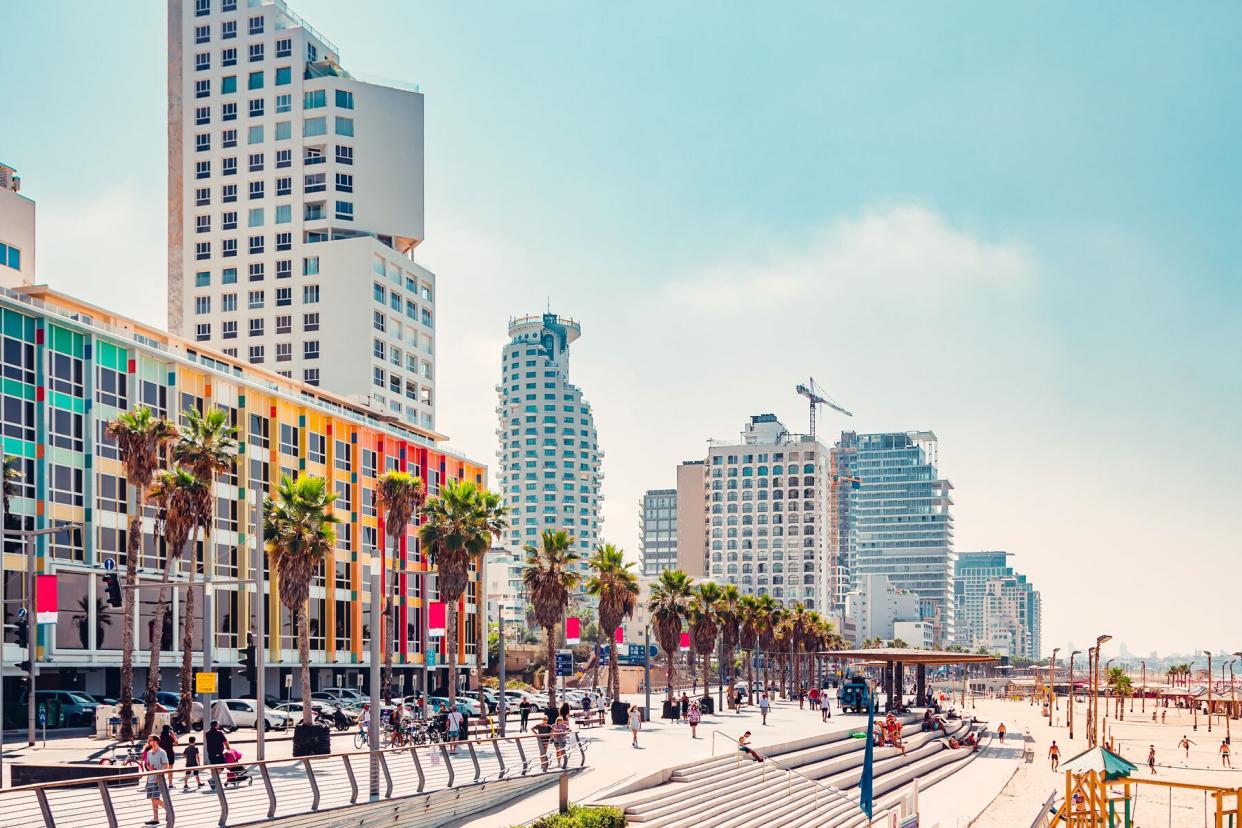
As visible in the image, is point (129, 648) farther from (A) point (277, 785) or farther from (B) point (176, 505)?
(A) point (277, 785)

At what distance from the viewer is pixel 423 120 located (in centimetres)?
10762

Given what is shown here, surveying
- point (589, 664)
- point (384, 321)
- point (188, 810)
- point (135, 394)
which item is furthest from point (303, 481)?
point (589, 664)

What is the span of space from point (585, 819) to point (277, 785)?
7420 millimetres

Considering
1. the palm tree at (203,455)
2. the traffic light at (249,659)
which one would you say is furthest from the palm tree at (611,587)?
the palm tree at (203,455)

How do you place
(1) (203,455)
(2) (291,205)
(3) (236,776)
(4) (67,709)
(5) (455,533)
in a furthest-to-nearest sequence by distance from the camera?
(2) (291,205), (5) (455,533), (4) (67,709), (1) (203,455), (3) (236,776)

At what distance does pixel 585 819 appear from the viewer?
93.0 ft

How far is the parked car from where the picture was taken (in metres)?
55.2

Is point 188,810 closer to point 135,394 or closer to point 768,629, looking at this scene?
point 135,394

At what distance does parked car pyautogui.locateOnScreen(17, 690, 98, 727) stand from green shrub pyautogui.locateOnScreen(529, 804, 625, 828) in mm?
34674

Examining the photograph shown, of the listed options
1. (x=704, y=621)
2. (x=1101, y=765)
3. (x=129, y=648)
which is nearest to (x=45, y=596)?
(x=129, y=648)

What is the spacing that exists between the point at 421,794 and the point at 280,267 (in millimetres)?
82765

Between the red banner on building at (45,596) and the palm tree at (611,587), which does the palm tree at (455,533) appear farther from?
the red banner on building at (45,596)

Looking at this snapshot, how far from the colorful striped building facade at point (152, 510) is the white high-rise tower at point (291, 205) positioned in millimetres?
14362

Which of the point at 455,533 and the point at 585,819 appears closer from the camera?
the point at 585,819
